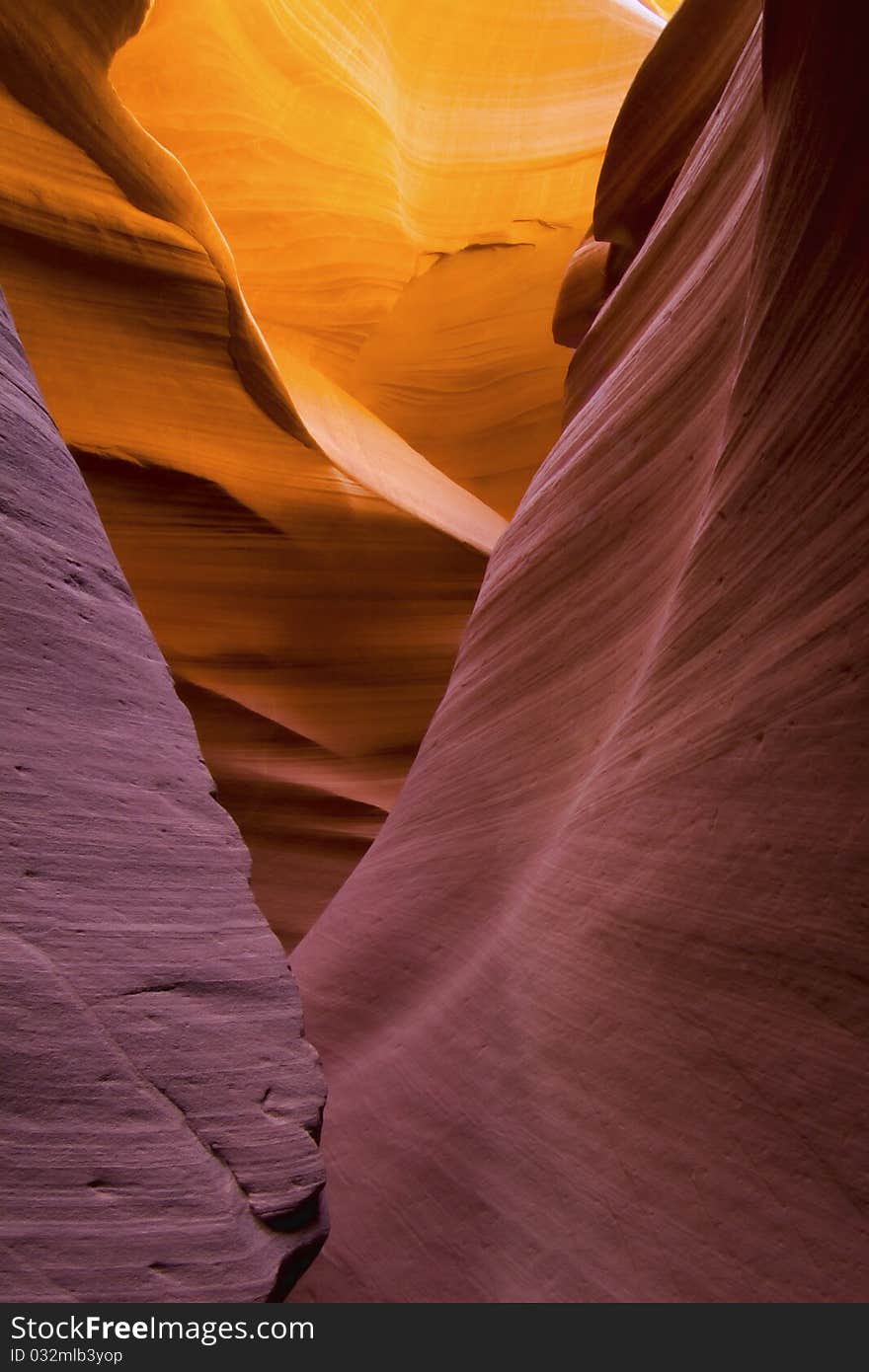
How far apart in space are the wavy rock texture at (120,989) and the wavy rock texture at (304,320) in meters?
3.26

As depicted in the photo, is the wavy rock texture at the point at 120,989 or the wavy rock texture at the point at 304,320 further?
the wavy rock texture at the point at 304,320

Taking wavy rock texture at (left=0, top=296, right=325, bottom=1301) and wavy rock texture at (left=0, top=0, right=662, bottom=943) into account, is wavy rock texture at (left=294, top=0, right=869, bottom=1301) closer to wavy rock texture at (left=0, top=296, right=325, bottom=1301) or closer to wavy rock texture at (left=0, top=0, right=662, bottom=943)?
wavy rock texture at (left=0, top=296, right=325, bottom=1301)

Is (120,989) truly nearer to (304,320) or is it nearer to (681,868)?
(681,868)

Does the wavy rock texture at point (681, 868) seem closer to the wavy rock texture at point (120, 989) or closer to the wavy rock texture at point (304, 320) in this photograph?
the wavy rock texture at point (120, 989)

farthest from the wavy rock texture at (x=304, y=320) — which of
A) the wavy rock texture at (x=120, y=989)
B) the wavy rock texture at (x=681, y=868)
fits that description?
the wavy rock texture at (x=120, y=989)

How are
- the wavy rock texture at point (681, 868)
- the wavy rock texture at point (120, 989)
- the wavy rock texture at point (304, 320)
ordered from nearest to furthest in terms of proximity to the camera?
the wavy rock texture at point (120, 989), the wavy rock texture at point (681, 868), the wavy rock texture at point (304, 320)

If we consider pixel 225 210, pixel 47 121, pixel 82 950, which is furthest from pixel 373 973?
pixel 225 210

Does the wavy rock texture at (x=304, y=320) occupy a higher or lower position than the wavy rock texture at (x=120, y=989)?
higher

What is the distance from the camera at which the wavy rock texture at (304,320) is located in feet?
16.4

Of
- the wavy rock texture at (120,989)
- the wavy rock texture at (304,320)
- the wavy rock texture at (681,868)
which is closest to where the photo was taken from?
the wavy rock texture at (120,989)

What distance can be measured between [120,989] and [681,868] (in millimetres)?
965

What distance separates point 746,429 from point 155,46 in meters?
5.53

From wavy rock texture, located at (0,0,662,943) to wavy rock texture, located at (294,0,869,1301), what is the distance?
2.57 m

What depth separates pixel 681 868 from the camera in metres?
1.96
